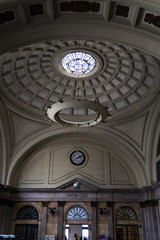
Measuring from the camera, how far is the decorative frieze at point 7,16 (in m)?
7.17

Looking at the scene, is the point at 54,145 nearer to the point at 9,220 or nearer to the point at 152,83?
the point at 9,220

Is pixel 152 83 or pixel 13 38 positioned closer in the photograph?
pixel 13 38

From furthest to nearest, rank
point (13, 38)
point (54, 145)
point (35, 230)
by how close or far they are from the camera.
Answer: point (54, 145) → point (35, 230) → point (13, 38)

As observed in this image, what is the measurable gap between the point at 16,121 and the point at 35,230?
300 inches

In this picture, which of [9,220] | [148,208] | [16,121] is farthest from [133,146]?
[9,220]

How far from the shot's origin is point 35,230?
17.0m

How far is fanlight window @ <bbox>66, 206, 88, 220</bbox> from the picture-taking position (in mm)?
17328

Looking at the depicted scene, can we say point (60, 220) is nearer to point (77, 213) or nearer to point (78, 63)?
point (77, 213)

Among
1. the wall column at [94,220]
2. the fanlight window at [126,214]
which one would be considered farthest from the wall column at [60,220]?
the fanlight window at [126,214]

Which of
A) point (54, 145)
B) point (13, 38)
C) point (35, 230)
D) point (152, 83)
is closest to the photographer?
point (13, 38)

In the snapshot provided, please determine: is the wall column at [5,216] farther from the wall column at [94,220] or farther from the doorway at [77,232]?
the wall column at [94,220]

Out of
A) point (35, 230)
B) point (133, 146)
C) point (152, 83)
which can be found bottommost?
point (35, 230)

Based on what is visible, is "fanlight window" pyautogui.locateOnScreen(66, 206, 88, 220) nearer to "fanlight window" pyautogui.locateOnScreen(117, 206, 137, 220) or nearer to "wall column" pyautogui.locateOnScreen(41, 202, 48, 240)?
"wall column" pyautogui.locateOnScreen(41, 202, 48, 240)

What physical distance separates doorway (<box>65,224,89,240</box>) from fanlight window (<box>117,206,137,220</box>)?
98.4 inches
